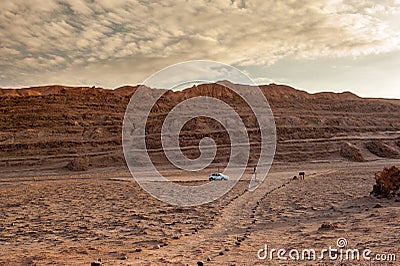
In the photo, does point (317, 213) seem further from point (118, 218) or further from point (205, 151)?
point (205, 151)

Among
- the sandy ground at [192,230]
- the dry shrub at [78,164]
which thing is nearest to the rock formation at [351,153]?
the dry shrub at [78,164]

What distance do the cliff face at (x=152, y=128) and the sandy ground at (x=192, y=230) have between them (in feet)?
126

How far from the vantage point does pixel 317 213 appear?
13484mm

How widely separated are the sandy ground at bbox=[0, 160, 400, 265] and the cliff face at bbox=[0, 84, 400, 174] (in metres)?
38.5

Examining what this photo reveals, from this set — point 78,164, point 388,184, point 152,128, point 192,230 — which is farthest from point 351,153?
point 192,230

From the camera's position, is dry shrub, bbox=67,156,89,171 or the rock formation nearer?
dry shrub, bbox=67,156,89,171

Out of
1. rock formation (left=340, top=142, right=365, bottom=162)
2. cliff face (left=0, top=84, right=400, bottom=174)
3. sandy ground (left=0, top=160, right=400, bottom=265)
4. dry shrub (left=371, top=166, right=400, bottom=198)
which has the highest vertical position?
cliff face (left=0, top=84, right=400, bottom=174)

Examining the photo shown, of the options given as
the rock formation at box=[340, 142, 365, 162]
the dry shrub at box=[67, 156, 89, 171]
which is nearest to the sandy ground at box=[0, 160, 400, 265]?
the dry shrub at box=[67, 156, 89, 171]

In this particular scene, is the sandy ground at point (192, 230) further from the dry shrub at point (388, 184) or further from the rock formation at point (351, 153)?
the rock formation at point (351, 153)

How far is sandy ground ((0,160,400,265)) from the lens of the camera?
27.2ft

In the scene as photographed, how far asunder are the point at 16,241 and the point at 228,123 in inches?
2351

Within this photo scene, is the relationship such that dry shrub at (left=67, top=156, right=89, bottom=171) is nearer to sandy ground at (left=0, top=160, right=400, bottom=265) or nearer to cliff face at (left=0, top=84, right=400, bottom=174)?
cliff face at (left=0, top=84, right=400, bottom=174)

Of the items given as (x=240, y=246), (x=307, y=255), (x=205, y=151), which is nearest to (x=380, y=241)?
(x=307, y=255)

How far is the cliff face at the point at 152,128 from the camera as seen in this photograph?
189 feet
